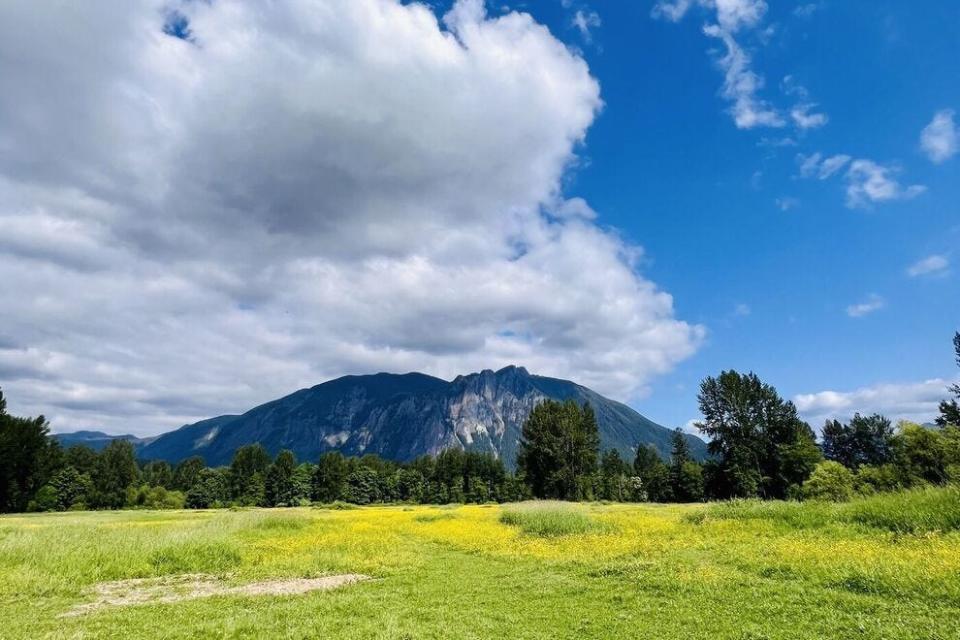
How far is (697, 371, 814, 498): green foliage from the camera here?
248ft

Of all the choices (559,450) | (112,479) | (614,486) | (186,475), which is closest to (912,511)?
(559,450)

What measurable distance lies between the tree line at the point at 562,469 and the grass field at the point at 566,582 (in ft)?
52.4

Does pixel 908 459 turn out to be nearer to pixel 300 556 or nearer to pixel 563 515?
pixel 563 515

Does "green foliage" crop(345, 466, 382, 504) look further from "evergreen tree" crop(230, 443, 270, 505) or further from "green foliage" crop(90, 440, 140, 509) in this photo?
"green foliage" crop(90, 440, 140, 509)

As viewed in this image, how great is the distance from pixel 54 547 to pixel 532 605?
74.9 ft

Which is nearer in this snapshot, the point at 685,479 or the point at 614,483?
the point at 685,479

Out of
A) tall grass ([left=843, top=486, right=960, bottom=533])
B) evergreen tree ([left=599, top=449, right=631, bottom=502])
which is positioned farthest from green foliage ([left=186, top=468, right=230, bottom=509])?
tall grass ([left=843, top=486, right=960, bottom=533])

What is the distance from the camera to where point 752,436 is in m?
79.0

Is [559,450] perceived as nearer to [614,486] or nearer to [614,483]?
[614,486]

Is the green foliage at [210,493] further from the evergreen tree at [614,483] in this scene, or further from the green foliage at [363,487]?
the evergreen tree at [614,483]

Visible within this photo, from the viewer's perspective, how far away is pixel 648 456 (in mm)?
147625

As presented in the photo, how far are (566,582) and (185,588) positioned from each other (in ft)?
46.4

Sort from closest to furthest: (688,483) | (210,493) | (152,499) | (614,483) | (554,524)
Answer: (554,524) → (688,483) → (152,499) → (614,483) → (210,493)

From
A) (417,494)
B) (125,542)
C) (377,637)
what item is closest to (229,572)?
(125,542)
